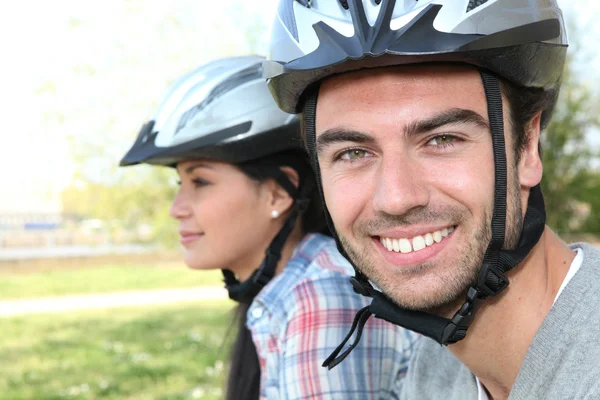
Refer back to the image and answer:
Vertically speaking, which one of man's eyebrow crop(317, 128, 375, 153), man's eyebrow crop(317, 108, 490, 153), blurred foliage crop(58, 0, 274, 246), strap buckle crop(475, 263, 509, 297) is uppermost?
man's eyebrow crop(317, 108, 490, 153)

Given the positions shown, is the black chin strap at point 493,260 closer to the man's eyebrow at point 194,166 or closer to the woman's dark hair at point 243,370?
the woman's dark hair at point 243,370

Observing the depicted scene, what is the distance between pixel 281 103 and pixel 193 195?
1.07 meters

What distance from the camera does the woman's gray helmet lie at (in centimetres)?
213

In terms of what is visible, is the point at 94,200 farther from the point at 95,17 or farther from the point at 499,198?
the point at 499,198

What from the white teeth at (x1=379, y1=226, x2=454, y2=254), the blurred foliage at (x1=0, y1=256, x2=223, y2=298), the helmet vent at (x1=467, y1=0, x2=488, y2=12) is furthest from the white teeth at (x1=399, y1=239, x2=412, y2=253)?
the blurred foliage at (x1=0, y1=256, x2=223, y2=298)

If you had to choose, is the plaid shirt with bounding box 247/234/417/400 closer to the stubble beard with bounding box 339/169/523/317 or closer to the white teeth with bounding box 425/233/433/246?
the stubble beard with bounding box 339/169/523/317

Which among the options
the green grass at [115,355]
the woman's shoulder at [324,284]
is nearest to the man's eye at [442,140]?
the woman's shoulder at [324,284]

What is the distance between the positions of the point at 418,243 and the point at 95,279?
17808 mm

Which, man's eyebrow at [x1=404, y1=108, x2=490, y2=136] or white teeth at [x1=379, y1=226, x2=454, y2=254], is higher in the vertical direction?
man's eyebrow at [x1=404, y1=108, x2=490, y2=136]

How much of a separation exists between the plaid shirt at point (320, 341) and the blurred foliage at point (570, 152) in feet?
28.3

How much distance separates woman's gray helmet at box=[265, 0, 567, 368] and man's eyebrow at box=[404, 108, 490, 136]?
0.20 feet

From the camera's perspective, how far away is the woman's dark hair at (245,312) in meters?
3.38

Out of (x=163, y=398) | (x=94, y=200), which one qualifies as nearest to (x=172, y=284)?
(x=94, y=200)

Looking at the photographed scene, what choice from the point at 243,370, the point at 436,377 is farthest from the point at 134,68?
the point at 436,377
